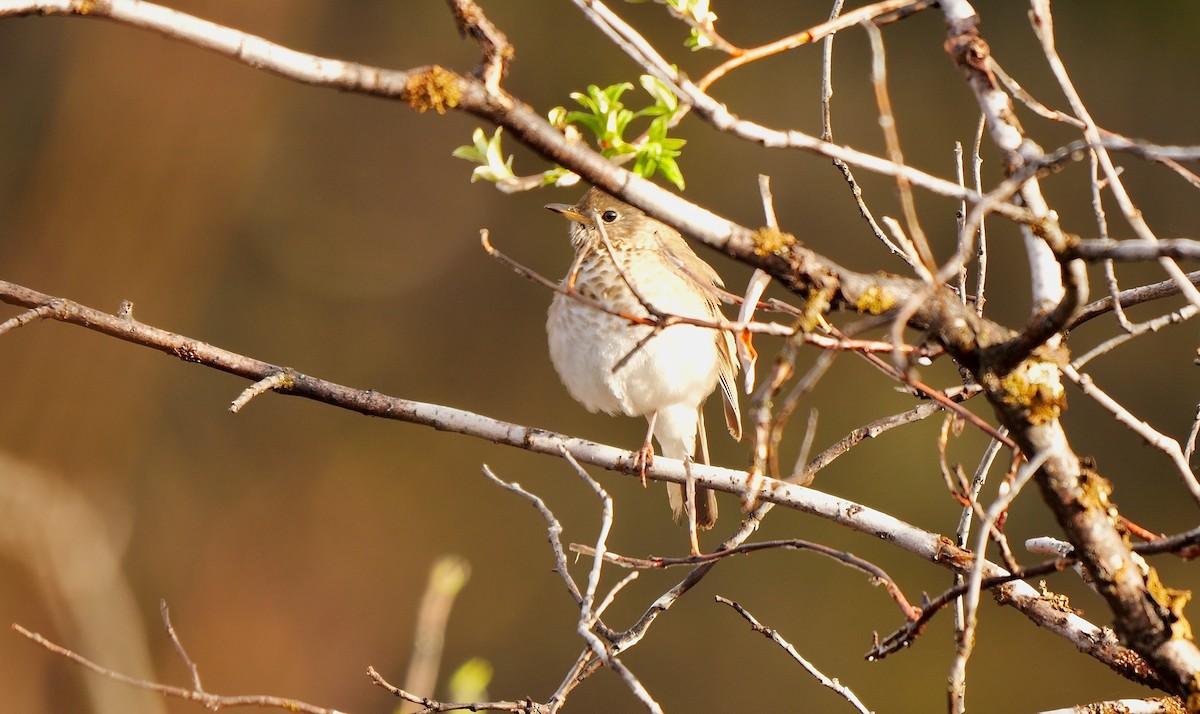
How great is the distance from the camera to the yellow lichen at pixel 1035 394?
1087 millimetres

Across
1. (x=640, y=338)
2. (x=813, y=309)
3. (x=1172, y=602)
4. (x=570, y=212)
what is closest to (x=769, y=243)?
(x=813, y=309)

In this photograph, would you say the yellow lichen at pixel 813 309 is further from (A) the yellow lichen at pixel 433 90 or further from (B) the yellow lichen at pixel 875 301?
(A) the yellow lichen at pixel 433 90

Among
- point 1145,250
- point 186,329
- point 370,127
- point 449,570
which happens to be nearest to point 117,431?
point 186,329

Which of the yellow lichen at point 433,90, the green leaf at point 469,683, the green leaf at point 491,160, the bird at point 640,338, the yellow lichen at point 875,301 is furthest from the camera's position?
the bird at point 640,338

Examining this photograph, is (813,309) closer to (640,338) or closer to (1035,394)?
(1035,394)

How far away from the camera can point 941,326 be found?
3.58 feet

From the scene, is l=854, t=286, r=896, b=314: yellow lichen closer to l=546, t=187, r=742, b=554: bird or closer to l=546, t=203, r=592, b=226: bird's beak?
l=546, t=187, r=742, b=554: bird

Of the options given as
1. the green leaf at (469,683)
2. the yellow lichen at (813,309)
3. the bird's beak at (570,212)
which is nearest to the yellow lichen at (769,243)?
the yellow lichen at (813,309)

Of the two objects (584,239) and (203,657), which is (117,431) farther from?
(584,239)

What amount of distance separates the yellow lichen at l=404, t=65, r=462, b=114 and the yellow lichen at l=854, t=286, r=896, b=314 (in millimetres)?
423

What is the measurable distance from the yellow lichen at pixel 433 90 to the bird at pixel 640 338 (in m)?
1.53

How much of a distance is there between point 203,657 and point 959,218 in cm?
488

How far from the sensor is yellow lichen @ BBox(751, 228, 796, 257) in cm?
108

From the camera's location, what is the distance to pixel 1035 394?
1090 millimetres
